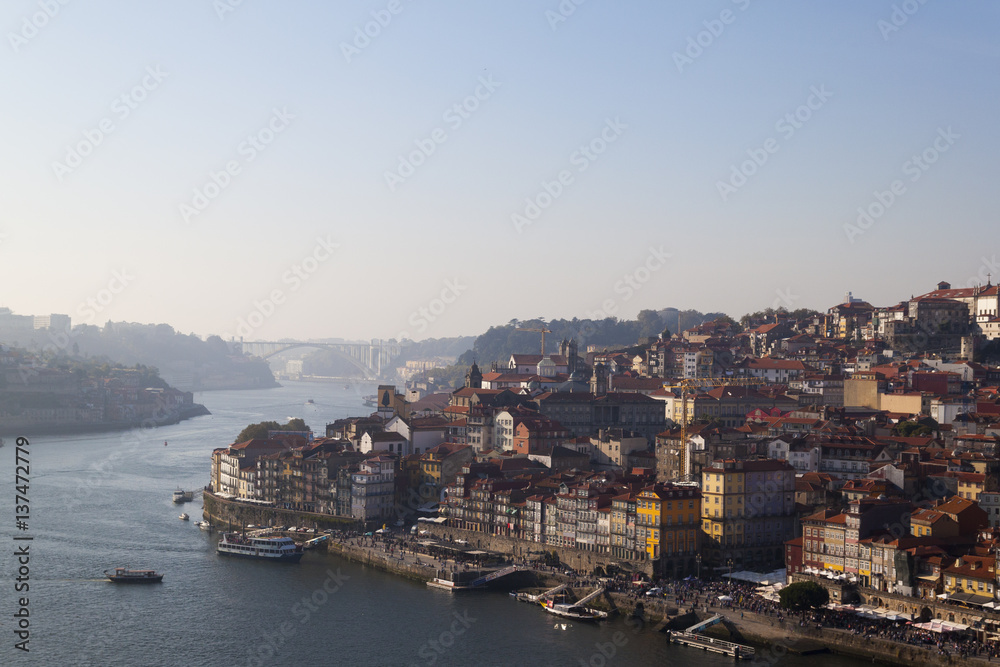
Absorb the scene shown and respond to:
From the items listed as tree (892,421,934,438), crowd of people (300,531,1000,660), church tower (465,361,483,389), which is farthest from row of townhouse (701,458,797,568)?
church tower (465,361,483,389)

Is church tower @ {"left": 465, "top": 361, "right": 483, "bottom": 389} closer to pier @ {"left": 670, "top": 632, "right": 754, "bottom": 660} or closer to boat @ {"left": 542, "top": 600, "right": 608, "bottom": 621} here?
boat @ {"left": 542, "top": 600, "right": 608, "bottom": 621}

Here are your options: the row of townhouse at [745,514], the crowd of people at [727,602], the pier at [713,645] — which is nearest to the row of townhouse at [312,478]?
the crowd of people at [727,602]

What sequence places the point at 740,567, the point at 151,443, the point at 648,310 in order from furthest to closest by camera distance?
the point at 648,310 < the point at 151,443 < the point at 740,567

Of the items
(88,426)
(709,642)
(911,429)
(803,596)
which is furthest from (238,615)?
(88,426)

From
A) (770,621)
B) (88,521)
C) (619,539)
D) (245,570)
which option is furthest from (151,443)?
(770,621)

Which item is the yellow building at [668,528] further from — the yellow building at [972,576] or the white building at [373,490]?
the white building at [373,490]

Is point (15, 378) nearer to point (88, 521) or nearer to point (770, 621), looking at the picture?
point (88, 521)
